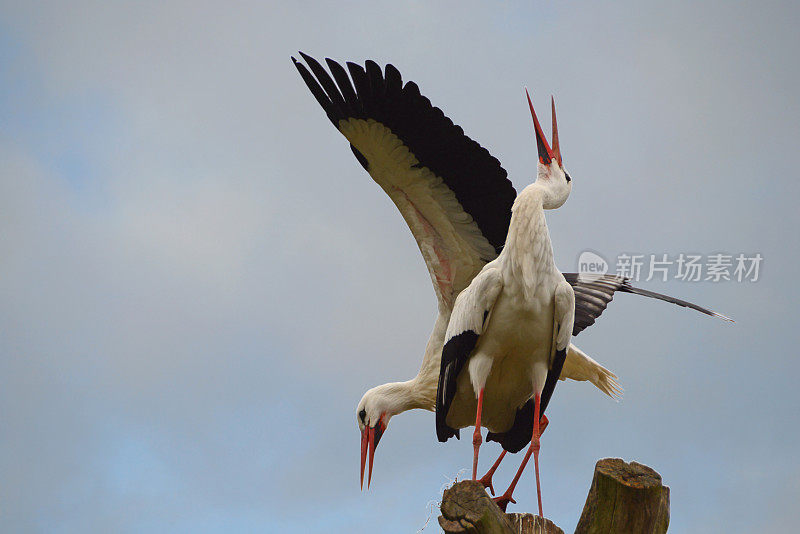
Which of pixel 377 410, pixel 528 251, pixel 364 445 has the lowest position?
pixel 364 445

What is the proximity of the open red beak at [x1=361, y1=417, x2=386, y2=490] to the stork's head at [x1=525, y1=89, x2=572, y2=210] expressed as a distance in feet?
7.85

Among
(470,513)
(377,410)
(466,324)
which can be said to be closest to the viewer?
(470,513)

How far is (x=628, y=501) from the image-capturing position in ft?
11.1

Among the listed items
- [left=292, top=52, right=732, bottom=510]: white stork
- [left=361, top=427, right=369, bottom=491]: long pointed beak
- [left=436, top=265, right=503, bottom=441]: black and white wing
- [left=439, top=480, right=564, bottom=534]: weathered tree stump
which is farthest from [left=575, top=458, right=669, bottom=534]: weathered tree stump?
[left=361, top=427, right=369, bottom=491]: long pointed beak

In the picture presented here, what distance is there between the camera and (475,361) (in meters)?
4.74

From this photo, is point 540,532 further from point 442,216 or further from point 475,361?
point 442,216

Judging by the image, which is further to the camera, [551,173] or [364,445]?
[364,445]

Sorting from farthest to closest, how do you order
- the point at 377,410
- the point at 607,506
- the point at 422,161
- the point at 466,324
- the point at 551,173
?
the point at 377,410 < the point at 422,161 < the point at 551,173 < the point at 466,324 < the point at 607,506

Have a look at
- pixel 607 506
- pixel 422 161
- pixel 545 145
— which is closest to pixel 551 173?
pixel 545 145

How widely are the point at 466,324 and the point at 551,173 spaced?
3.82 ft

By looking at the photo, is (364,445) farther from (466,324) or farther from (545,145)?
(545,145)

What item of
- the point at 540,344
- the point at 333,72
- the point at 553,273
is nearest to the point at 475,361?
the point at 540,344

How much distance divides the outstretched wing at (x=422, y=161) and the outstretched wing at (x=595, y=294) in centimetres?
83

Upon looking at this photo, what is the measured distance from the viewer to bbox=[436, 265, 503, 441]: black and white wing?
179 inches
